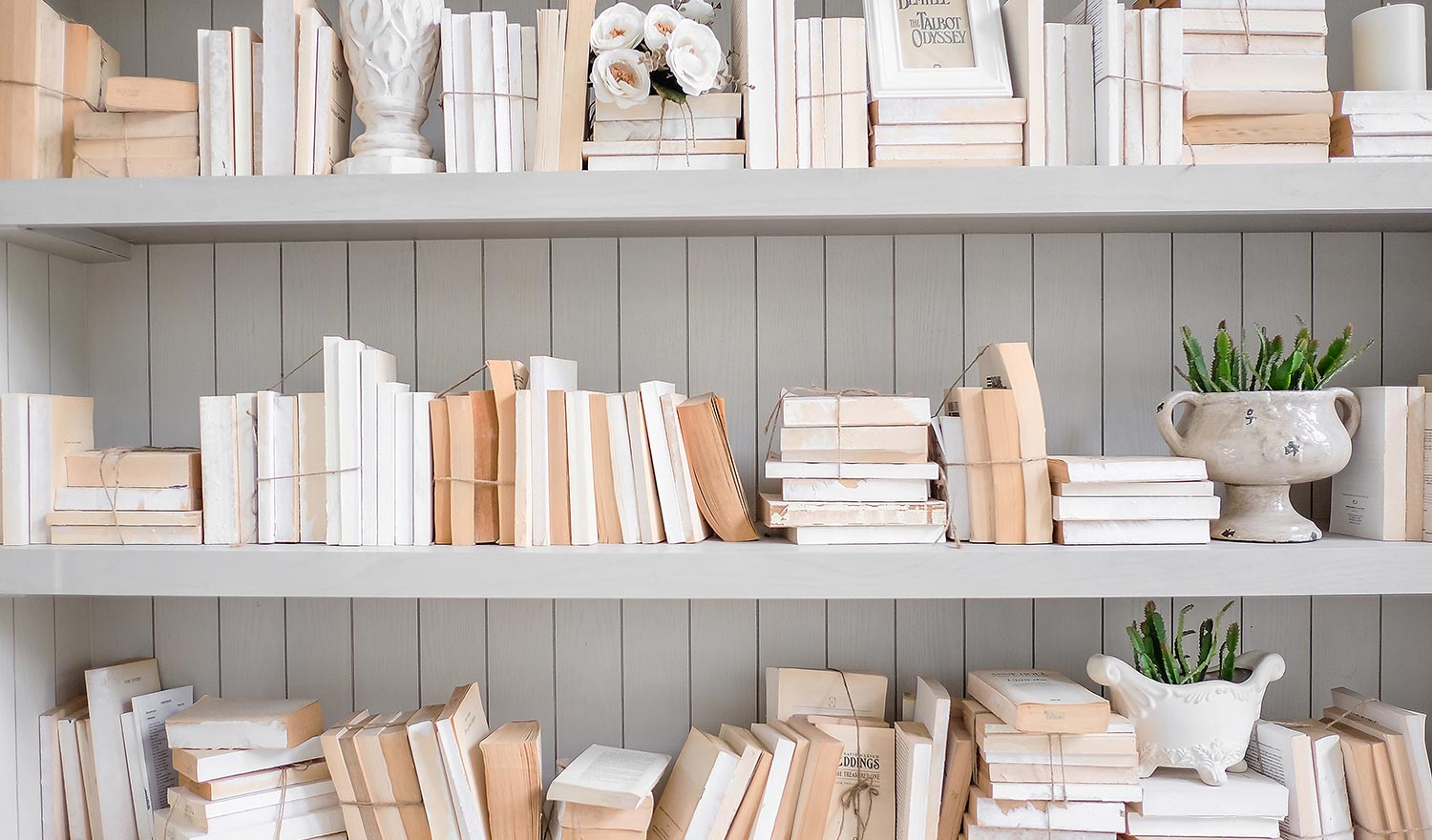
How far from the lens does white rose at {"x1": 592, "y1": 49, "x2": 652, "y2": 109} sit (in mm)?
1156

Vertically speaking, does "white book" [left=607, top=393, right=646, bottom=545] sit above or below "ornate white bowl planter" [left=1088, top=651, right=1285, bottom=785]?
above

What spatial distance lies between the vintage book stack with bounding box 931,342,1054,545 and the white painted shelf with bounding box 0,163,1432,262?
219 millimetres

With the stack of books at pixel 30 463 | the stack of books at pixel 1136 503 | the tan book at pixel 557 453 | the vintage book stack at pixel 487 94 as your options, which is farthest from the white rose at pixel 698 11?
the stack of books at pixel 30 463

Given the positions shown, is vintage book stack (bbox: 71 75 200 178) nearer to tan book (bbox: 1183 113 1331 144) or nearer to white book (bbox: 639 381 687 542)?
white book (bbox: 639 381 687 542)

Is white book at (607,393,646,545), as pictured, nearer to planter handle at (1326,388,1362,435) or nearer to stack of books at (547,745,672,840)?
stack of books at (547,745,672,840)

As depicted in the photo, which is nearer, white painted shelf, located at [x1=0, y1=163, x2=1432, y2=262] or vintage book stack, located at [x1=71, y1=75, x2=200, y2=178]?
white painted shelf, located at [x1=0, y1=163, x2=1432, y2=262]

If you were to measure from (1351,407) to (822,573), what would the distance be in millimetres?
757

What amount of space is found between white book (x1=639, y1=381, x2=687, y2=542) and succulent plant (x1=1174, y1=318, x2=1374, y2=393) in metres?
0.74

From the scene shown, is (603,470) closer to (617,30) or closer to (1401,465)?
(617,30)

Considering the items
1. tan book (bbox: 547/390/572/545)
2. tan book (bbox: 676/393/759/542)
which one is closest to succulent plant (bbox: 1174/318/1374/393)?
tan book (bbox: 676/393/759/542)

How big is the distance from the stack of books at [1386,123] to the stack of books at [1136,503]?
0.47m

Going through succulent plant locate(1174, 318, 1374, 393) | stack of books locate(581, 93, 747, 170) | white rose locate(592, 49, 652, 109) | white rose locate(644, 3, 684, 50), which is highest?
white rose locate(644, 3, 684, 50)

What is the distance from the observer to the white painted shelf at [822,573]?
3.75ft

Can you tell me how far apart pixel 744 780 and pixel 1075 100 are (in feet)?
3.33
